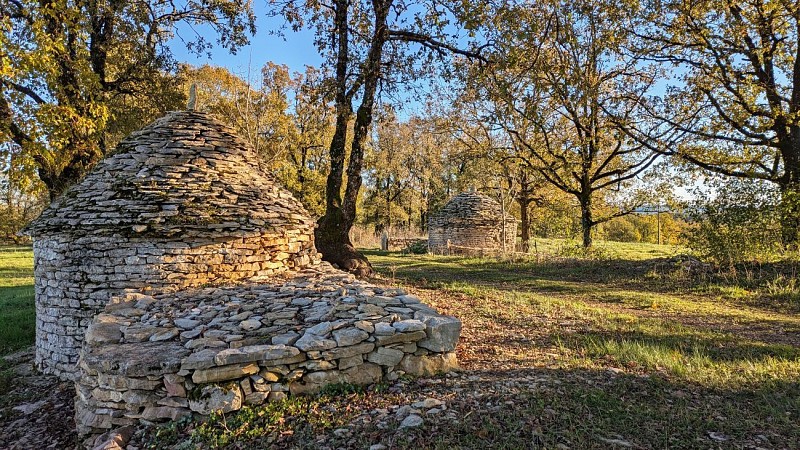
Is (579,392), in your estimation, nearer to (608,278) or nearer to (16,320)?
(608,278)

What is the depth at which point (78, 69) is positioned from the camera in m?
8.44

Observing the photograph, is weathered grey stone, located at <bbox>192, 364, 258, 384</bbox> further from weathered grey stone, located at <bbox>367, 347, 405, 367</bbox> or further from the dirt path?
the dirt path

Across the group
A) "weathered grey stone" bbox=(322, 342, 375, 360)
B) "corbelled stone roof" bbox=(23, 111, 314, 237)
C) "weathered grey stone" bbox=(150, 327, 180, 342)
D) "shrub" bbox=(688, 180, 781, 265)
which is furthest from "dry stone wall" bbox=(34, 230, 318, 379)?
"shrub" bbox=(688, 180, 781, 265)

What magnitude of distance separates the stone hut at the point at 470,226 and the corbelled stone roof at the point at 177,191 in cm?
1586

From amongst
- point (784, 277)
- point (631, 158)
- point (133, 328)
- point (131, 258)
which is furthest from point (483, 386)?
point (631, 158)

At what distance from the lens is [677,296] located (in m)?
9.73

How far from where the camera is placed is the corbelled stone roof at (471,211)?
2266 centimetres

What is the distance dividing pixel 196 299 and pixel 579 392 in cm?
452

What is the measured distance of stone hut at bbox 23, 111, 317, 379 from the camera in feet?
19.0

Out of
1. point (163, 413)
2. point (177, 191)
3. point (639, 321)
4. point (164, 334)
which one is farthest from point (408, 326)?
point (639, 321)

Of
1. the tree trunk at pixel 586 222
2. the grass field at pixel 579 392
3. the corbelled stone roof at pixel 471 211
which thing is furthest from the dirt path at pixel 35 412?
the corbelled stone roof at pixel 471 211

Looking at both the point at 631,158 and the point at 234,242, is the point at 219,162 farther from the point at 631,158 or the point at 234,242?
the point at 631,158

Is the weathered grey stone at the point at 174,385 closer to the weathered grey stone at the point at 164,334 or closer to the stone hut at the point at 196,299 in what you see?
the stone hut at the point at 196,299

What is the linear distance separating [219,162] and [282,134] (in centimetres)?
1917
